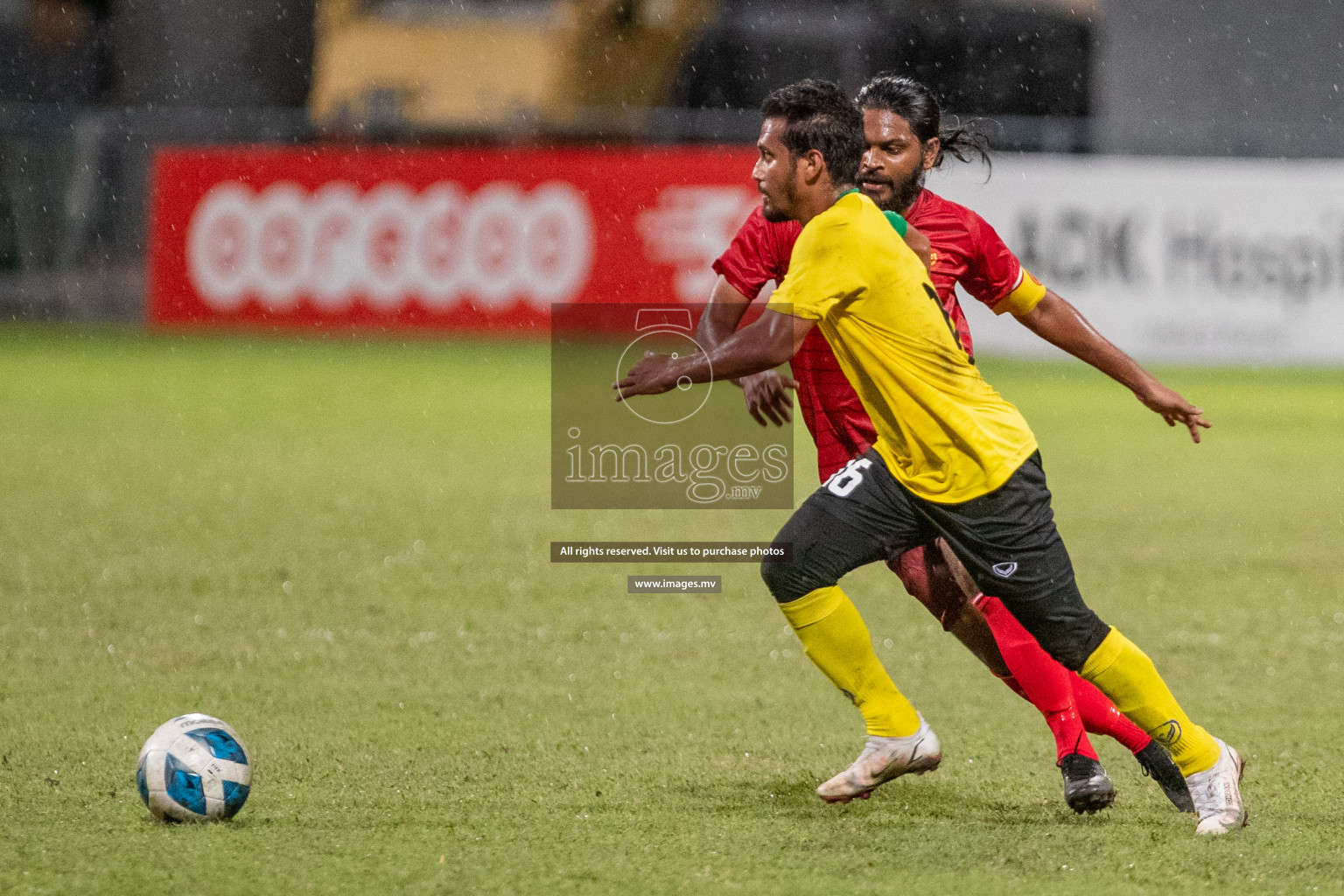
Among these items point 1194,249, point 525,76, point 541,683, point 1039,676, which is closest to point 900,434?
point 1039,676

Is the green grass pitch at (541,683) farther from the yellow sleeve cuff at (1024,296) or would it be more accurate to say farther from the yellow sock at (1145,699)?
the yellow sleeve cuff at (1024,296)

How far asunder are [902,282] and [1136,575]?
4.22 meters

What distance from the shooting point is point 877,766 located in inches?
167

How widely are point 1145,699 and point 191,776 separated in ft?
7.37

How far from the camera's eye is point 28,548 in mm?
7926

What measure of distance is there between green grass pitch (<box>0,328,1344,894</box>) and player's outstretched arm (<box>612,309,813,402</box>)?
1.07 metres

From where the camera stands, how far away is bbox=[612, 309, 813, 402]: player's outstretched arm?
12.5ft

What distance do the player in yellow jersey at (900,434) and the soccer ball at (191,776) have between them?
1.30 meters

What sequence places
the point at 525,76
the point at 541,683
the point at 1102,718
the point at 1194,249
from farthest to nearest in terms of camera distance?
the point at 525,76 < the point at 1194,249 < the point at 541,683 < the point at 1102,718

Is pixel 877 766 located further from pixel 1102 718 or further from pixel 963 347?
pixel 963 347

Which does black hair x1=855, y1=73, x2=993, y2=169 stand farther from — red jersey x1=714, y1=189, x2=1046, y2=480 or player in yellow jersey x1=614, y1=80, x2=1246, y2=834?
player in yellow jersey x1=614, y1=80, x2=1246, y2=834

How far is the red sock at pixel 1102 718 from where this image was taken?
13.8 ft

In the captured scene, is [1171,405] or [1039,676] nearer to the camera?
[1171,405]

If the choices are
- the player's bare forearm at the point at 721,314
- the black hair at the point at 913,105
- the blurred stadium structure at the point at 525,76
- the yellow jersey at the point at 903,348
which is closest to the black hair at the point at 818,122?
the yellow jersey at the point at 903,348
